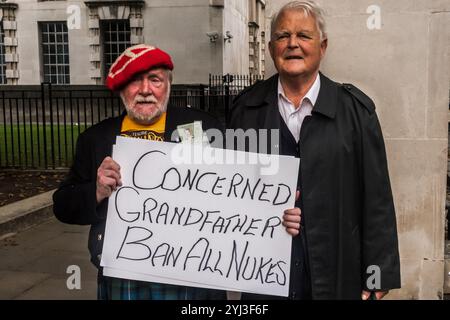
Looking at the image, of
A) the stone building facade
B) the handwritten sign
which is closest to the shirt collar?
the handwritten sign

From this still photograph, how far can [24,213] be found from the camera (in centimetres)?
721

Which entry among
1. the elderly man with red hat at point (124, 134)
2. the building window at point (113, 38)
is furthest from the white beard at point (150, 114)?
the building window at point (113, 38)

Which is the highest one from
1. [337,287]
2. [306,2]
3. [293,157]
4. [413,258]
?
[306,2]

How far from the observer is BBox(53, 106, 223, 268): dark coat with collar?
2535 millimetres

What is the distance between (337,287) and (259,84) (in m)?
1.09

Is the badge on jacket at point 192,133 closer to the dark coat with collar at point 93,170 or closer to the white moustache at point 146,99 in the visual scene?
the dark coat with collar at point 93,170

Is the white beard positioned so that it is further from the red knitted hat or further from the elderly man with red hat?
the red knitted hat

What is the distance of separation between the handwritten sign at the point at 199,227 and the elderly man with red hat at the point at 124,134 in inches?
2.9

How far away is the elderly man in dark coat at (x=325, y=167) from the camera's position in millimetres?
2488

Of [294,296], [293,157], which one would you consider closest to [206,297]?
[294,296]

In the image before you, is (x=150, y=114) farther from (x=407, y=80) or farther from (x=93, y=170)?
(x=407, y=80)

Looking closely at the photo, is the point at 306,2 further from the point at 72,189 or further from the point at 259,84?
the point at 72,189

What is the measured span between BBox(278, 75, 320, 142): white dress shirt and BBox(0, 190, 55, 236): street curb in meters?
5.19

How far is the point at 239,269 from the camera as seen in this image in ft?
8.58
